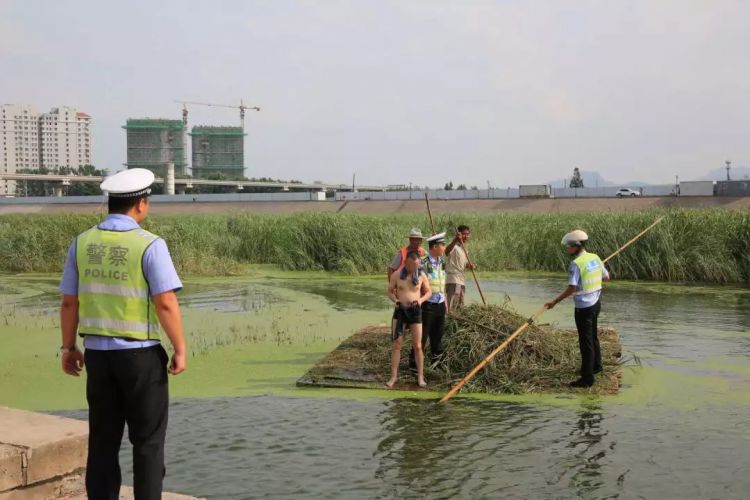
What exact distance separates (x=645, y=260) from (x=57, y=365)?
15.0 metres

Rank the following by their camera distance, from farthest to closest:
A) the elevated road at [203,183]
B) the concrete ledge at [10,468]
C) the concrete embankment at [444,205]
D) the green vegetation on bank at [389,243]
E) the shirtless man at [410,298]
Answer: the elevated road at [203,183] → the concrete embankment at [444,205] → the green vegetation on bank at [389,243] → the shirtless man at [410,298] → the concrete ledge at [10,468]

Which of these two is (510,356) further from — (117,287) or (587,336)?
(117,287)

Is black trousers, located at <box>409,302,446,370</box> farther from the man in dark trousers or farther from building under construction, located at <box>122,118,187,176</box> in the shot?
building under construction, located at <box>122,118,187,176</box>

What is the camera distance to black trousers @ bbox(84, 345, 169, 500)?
367 cm

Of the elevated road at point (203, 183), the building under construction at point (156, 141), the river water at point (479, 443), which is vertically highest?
the building under construction at point (156, 141)

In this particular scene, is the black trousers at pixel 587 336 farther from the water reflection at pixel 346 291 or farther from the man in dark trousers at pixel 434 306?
the water reflection at pixel 346 291

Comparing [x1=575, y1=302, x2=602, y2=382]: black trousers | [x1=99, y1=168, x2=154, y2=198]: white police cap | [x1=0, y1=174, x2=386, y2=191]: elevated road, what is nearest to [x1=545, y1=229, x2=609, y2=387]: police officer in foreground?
[x1=575, y1=302, x2=602, y2=382]: black trousers

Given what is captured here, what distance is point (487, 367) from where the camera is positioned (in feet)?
28.7

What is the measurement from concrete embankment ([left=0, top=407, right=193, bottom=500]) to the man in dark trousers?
14.5 ft

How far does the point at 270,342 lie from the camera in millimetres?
11383

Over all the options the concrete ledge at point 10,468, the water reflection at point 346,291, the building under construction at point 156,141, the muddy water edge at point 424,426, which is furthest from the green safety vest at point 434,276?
the building under construction at point 156,141

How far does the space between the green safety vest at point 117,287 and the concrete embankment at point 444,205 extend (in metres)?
41.3

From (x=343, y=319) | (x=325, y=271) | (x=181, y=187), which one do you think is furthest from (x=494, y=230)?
(x=181, y=187)

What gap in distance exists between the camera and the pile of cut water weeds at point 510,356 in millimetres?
8531
